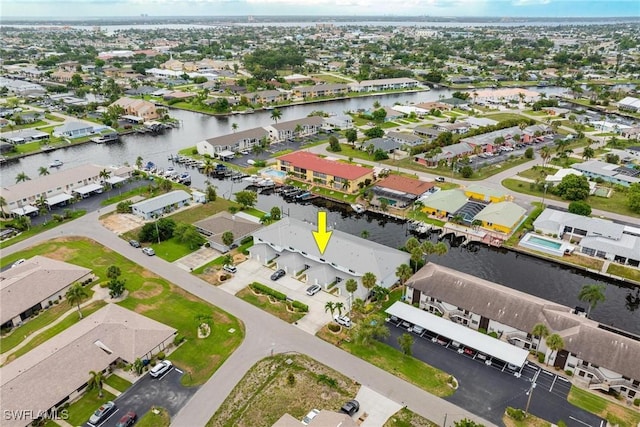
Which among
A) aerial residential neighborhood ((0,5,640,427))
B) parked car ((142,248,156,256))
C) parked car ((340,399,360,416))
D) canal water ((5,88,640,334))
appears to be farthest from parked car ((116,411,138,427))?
canal water ((5,88,640,334))

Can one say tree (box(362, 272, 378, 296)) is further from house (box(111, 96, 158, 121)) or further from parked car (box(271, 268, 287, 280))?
house (box(111, 96, 158, 121))

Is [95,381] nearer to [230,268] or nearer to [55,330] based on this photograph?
[55,330]

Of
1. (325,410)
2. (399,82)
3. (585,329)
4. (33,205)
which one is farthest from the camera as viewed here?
(399,82)

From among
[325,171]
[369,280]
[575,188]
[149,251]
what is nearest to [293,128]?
[325,171]

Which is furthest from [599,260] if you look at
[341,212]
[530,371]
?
[341,212]

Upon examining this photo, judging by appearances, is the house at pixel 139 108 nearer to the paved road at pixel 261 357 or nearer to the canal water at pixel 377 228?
the canal water at pixel 377 228

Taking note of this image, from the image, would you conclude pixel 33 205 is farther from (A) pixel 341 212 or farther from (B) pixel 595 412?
(B) pixel 595 412

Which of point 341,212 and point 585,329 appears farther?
point 341,212
